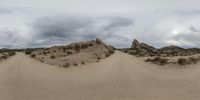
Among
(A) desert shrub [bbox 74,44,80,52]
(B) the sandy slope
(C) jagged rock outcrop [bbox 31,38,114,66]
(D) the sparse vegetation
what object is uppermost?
(A) desert shrub [bbox 74,44,80,52]

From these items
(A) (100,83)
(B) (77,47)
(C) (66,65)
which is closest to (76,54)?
(B) (77,47)

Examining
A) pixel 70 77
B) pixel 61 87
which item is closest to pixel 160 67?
pixel 70 77

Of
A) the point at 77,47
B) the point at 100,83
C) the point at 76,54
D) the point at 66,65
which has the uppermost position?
the point at 77,47

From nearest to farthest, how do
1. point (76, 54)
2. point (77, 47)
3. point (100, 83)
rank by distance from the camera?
point (100, 83) → point (76, 54) → point (77, 47)

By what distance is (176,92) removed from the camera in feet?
83.1

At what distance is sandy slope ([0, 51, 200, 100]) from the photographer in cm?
2398

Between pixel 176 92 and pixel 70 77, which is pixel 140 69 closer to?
pixel 70 77

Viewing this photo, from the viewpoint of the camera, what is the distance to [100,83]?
91.8ft

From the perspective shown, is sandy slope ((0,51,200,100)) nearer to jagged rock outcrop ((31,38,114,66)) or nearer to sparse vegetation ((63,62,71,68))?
sparse vegetation ((63,62,71,68))

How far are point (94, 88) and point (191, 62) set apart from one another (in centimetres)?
1340

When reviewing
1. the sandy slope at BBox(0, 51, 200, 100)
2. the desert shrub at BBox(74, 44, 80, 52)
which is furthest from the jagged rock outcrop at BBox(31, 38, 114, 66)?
the sandy slope at BBox(0, 51, 200, 100)

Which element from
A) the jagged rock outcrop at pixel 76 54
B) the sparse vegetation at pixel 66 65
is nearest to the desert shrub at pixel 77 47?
the jagged rock outcrop at pixel 76 54

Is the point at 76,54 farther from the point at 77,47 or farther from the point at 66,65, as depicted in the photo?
the point at 66,65

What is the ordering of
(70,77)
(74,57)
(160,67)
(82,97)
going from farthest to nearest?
1. (74,57)
2. (160,67)
3. (70,77)
4. (82,97)
